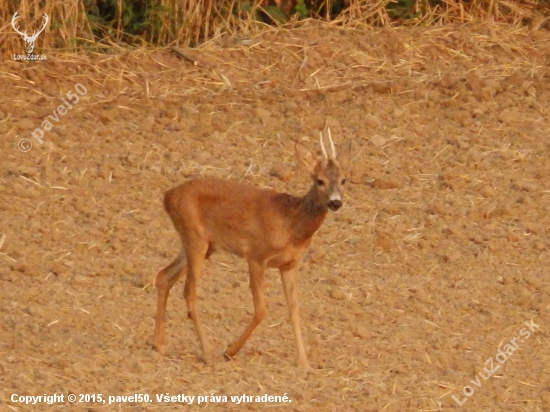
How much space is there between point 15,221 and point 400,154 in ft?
12.2

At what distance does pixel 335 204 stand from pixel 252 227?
26.8 inches

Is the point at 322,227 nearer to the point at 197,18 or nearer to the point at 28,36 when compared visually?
the point at 197,18

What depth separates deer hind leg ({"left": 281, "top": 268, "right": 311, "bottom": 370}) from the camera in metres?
8.27

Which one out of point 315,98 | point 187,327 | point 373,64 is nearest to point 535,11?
point 373,64

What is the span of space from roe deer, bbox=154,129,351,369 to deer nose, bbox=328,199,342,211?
0.36 feet

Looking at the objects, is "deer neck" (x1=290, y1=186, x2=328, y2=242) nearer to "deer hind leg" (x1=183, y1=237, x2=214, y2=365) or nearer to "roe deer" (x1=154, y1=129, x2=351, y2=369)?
"roe deer" (x1=154, y1=129, x2=351, y2=369)

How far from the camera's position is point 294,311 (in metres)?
8.44

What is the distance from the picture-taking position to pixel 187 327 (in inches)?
356

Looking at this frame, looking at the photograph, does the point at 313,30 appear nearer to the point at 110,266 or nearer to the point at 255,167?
the point at 255,167

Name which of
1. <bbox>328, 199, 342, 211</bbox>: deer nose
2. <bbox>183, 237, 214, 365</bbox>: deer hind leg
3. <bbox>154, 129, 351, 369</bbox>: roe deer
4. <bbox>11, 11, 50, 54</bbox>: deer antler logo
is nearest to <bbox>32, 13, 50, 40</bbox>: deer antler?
<bbox>11, 11, 50, 54</bbox>: deer antler logo

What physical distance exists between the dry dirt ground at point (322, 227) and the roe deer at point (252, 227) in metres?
0.33

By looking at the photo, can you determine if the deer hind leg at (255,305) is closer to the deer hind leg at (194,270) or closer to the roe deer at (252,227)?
the roe deer at (252,227)

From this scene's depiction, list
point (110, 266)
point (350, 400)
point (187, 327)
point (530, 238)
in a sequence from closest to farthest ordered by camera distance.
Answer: point (350, 400), point (187, 327), point (110, 266), point (530, 238)

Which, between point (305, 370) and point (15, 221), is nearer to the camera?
point (305, 370)
